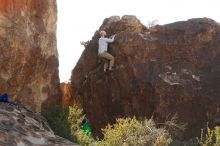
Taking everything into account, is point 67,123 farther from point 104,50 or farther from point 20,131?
point 104,50

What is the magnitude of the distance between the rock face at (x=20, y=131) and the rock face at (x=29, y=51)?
2.38m

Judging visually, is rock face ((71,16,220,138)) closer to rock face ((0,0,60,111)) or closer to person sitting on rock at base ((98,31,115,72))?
person sitting on rock at base ((98,31,115,72))

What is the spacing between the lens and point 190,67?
1839 cm

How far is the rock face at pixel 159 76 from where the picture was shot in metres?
17.3

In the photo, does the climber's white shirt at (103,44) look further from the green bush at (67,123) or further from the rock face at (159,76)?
the green bush at (67,123)

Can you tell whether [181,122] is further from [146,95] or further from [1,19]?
[1,19]

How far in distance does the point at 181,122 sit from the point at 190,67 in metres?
2.60

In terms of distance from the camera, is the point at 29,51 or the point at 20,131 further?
the point at 29,51

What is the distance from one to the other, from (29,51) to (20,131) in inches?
197

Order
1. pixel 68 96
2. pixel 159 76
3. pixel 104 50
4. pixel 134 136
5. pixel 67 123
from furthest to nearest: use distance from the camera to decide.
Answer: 1. pixel 68 96
2. pixel 104 50
3. pixel 159 76
4. pixel 67 123
5. pixel 134 136

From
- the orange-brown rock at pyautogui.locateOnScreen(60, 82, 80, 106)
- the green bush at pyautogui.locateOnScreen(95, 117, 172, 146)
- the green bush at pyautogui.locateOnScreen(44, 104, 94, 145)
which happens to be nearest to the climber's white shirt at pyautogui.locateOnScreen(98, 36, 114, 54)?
the orange-brown rock at pyautogui.locateOnScreen(60, 82, 80, 106)

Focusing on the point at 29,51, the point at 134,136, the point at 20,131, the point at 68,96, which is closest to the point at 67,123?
the point at 29,51

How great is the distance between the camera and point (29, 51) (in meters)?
13.0

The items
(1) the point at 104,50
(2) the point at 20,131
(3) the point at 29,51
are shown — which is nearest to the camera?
(2) the point at 20,131
